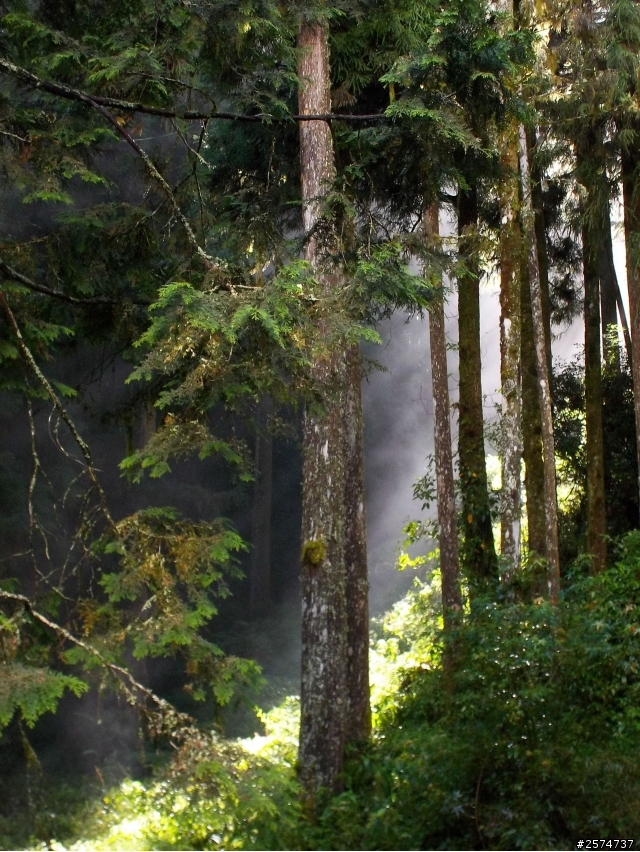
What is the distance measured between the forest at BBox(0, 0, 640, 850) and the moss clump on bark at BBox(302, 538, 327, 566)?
25 millimetres

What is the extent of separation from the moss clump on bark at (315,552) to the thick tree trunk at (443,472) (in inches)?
158

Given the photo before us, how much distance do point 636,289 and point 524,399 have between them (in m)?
2.73

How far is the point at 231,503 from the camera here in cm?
2509

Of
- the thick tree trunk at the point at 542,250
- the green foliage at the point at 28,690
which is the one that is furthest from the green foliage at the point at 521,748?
the thick tree trunk at the point at 542,250

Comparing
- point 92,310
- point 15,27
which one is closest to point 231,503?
point 92,310

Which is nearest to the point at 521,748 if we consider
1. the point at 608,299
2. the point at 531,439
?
the point at 531,439

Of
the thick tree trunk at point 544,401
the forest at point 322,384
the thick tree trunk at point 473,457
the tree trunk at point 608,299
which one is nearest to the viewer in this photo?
the forest at point 322,384

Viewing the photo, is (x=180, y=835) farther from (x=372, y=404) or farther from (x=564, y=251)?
(x=372, y=404)

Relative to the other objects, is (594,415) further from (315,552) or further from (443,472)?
(315,552)

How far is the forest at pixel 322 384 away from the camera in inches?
204

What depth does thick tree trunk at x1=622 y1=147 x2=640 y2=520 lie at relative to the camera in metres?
11.3

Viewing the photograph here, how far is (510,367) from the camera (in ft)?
36.0

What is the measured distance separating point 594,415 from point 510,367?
3.46 m

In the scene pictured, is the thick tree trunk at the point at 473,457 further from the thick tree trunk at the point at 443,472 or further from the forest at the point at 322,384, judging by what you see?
the thick tree trunk at the point at 443,472
